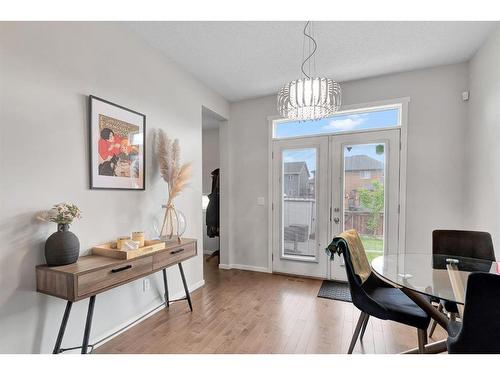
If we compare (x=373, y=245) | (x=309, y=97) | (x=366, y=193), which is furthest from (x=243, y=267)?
(x=309, y=97)

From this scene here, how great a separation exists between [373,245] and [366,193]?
26.9 inches

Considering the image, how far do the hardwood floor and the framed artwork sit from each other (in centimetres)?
131

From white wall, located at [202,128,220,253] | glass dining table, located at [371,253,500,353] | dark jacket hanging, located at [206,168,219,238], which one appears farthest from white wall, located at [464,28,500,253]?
white wall, located at [202,128,220,253]

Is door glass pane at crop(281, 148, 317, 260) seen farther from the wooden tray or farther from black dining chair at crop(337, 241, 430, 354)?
the wooden tray

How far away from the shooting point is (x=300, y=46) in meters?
2.44

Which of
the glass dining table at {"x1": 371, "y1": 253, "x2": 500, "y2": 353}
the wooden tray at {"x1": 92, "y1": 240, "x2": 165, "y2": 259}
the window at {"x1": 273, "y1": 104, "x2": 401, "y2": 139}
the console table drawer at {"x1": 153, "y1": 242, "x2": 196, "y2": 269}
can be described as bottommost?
the console table drawer at {"x1": 153, "y1": 242, "x2": 196, "y2": 269}

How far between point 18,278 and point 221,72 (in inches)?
106

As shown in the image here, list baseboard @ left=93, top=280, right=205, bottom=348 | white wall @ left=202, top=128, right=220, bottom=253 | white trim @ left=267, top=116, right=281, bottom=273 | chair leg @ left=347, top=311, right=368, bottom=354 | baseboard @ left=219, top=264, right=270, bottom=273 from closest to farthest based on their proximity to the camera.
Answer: chair leg @ left=347, top=311, right=368, bottom=354
baseboard @ left=93, top=280, right=205, bottom=348
white trim @ left=267, top=116, right=281, bottom=273
baseboard @ left=219, top=264, right=270, bottom=273
white wall @ left=202, top=128, right=220, bottom=253

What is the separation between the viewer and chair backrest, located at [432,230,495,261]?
6.43 feet

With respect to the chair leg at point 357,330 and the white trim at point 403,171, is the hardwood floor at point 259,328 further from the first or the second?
the white trim at point 403,171

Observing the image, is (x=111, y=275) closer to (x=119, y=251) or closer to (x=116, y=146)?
(x=119, y=251)
